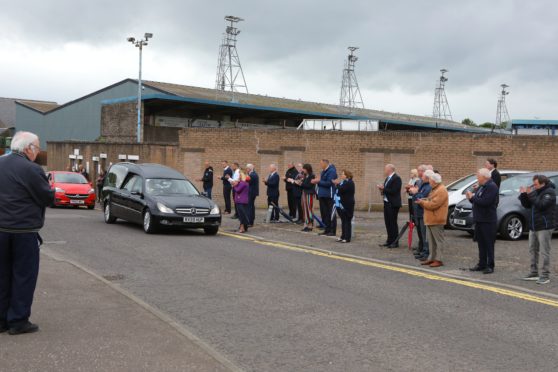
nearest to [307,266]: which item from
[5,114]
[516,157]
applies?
[516,157]

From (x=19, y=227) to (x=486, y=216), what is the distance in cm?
788

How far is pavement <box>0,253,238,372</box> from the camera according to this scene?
17.6 ft

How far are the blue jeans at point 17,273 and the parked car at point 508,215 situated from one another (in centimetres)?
1149

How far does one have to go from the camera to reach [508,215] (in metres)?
15.3

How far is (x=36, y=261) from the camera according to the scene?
20.1 ft

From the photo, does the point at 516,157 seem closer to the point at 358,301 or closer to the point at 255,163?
the point at 255,163

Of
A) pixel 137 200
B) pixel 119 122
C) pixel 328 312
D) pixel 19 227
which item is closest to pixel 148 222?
pixel 137 200

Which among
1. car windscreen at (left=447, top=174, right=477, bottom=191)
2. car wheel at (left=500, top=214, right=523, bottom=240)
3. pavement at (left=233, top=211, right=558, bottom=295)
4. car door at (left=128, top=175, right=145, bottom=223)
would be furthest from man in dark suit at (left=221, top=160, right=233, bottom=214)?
car wheel at (left=500, top=214, right=523, bottom=240)

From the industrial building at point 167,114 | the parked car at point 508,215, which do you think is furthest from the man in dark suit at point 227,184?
the industrial building at point 167,114

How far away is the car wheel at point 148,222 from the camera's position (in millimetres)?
16031

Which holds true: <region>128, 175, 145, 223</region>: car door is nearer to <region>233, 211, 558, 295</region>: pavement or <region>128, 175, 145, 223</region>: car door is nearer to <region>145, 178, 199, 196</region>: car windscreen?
<region>145, 178, 199, 196</region>: car windscreen

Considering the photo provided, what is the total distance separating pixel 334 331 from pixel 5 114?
326ft

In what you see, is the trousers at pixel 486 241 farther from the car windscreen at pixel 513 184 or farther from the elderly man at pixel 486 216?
the car windscreen at pixel 513 184

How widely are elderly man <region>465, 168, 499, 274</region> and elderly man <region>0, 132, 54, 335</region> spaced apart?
7532 millimetres
